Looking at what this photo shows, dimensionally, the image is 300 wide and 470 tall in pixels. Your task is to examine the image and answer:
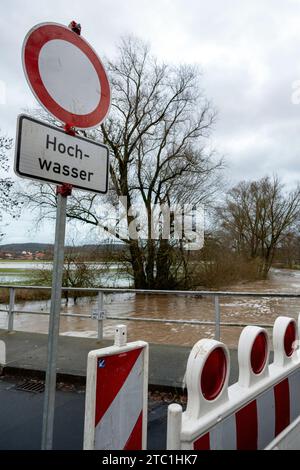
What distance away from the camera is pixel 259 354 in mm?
1909

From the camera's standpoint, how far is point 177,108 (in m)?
21.5

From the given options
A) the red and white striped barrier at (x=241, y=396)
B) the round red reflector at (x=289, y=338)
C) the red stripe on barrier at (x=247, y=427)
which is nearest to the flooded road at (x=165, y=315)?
the round red reflector at (x=289, y=338)

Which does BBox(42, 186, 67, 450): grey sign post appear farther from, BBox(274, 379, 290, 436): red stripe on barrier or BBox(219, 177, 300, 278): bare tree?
BBox(219, 177, 300, 278): bare tree

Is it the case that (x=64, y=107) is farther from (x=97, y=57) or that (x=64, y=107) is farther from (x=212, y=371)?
(x=212, y=371)

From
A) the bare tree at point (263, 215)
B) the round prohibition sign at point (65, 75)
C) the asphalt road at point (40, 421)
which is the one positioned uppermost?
the bare tree at point (263, 215)

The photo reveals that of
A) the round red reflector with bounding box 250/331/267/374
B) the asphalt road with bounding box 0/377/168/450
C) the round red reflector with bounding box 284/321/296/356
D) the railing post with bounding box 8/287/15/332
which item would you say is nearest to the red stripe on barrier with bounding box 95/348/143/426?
the round red reflector with bounding box 250/331/267/374

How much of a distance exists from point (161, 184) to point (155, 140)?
275cm

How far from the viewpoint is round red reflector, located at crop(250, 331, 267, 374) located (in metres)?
1.86

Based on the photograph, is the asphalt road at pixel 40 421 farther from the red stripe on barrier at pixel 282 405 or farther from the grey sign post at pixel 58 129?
the grey sign post at pixel 58 129

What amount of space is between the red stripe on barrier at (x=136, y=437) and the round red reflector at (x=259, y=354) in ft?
2.12

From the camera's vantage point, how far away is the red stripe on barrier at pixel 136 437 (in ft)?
5.43

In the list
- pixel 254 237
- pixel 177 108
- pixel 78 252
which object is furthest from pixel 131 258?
pixel 254 237

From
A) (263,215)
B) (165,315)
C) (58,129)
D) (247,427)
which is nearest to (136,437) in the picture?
(247,427)

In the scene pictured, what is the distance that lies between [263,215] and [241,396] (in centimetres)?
3945
